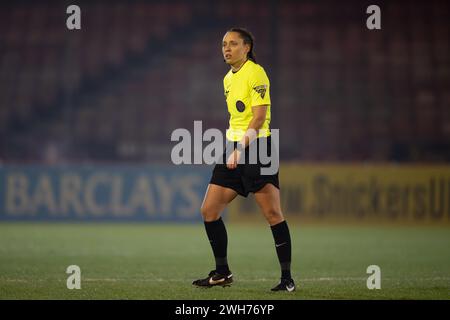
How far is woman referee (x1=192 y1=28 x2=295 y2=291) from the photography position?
725cm

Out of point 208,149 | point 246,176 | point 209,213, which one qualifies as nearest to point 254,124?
point 246,176

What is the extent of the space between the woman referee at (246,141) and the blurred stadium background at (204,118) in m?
4.68

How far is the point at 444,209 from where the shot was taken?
56.9 ft

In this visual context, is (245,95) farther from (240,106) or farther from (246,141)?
(246,141)

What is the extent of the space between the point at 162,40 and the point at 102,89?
2441 millimetres

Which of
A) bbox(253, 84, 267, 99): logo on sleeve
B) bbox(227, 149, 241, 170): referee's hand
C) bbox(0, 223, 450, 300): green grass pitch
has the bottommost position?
bbox(0, 223, 450, 300): green grass pitch

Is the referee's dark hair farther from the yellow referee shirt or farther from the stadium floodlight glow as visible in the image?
the stadium floodlight glow

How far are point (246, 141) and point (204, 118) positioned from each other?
16628mm

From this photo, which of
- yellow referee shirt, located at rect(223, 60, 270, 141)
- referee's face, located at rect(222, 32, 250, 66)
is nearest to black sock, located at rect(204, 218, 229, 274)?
yellow referee shirt, located at rect(223, 60, 270, 141)

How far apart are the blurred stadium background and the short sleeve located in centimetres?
513

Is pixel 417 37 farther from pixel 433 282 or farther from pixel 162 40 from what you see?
pixel 433 282

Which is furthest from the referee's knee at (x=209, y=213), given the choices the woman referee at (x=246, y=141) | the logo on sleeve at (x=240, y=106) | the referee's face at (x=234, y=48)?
the referee's face at (x=234, y=48)

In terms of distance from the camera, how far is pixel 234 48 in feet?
24.1

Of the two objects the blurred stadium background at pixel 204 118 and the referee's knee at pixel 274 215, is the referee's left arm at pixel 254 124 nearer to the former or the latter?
the referee's knee at pixel 274 215
